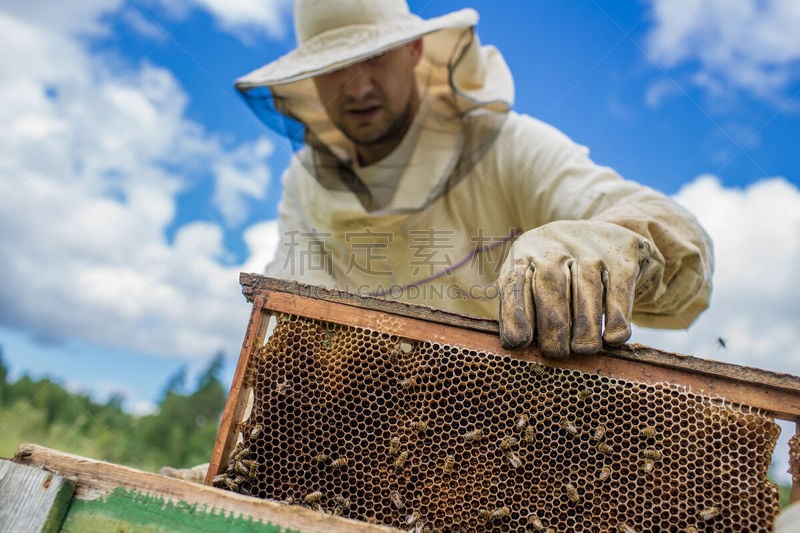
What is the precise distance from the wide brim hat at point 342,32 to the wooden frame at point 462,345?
2208 millimetres

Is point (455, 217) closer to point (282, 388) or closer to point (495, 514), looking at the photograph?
point (282, 388)

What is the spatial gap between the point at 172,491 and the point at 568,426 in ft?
5.03

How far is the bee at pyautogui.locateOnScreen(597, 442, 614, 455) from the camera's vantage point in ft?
7.77

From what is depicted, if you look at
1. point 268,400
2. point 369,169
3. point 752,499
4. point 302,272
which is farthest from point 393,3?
point 752,499

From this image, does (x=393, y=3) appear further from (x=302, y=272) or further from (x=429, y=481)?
(x=429, y=481)

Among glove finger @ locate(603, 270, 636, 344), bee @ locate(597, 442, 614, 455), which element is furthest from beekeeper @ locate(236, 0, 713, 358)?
bee @ locate(597, 442, 614, 455)

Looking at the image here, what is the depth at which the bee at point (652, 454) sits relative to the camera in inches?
92.1

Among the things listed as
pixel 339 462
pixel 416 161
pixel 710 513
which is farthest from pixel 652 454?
pixel 416 161

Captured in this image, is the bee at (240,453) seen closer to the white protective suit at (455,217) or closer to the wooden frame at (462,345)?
the wooden frame at (462,345)

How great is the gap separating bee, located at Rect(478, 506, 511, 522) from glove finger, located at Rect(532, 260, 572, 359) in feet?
2.18

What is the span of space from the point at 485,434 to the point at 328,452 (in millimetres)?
689

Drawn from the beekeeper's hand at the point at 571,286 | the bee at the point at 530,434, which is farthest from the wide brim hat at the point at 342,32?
the bee at the point at 530,434

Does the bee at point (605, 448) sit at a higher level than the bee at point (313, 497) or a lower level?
higher

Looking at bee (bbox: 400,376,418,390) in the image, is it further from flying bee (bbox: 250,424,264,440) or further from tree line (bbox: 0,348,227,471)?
tree line (bbox: 0,348,227,471)
